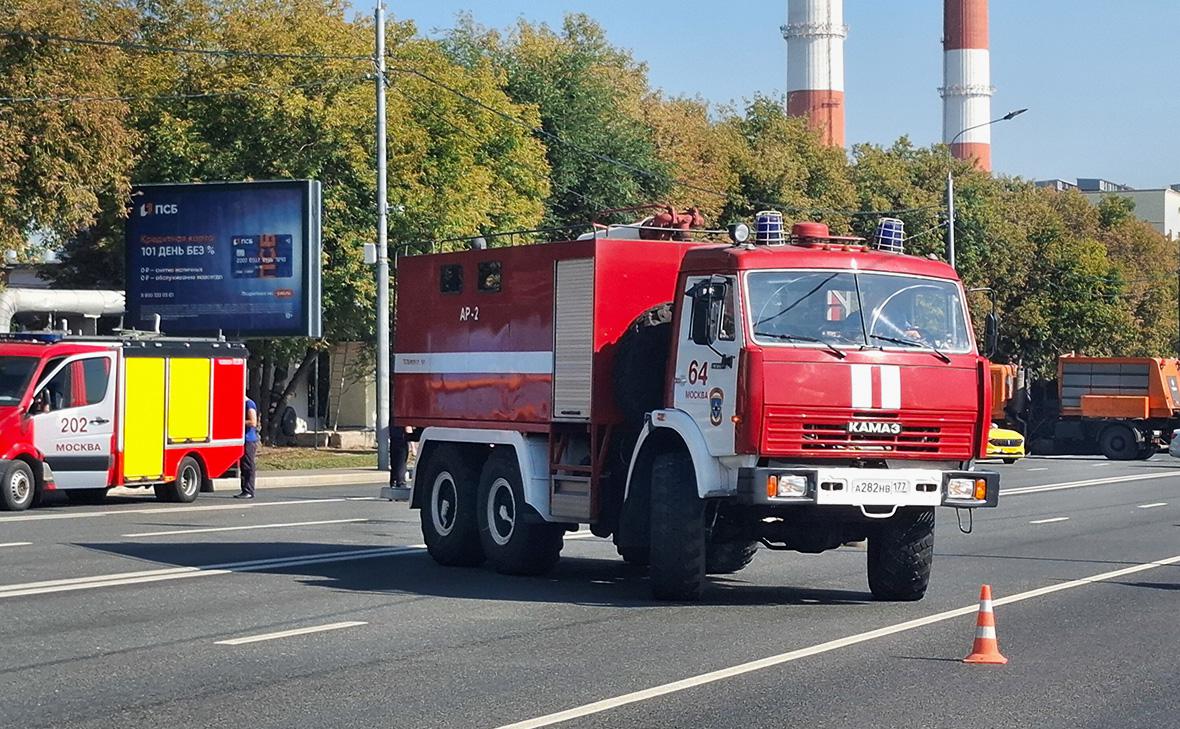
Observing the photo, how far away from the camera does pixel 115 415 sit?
25547mm

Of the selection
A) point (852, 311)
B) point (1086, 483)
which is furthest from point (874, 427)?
point (1086, 483)

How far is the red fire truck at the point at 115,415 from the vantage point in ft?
79.5

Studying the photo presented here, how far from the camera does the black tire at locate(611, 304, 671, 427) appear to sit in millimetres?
14508

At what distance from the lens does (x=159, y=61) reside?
41.8 m

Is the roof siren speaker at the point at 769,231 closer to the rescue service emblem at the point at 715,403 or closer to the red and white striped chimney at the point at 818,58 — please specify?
the rescue service emblem at the point at 715,403

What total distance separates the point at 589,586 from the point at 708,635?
138 inches

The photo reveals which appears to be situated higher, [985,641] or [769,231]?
[769,231]

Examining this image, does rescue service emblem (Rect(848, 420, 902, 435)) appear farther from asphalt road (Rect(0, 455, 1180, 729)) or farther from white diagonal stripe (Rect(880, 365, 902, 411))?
asphalt road (Rect(0, 455, 1180, 729))

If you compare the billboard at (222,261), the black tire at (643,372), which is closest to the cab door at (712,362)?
the black tire at (643,372)

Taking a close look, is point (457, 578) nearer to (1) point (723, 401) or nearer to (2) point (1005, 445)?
(1) point (723, 401)

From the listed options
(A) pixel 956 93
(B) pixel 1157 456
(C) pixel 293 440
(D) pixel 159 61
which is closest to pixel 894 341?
(D) pixel 159 61

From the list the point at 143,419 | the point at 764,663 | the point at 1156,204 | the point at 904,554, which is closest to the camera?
the point at 764,663

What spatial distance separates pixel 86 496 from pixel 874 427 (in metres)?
17.7

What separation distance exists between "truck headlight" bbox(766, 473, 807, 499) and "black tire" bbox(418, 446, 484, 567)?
4284 mm
